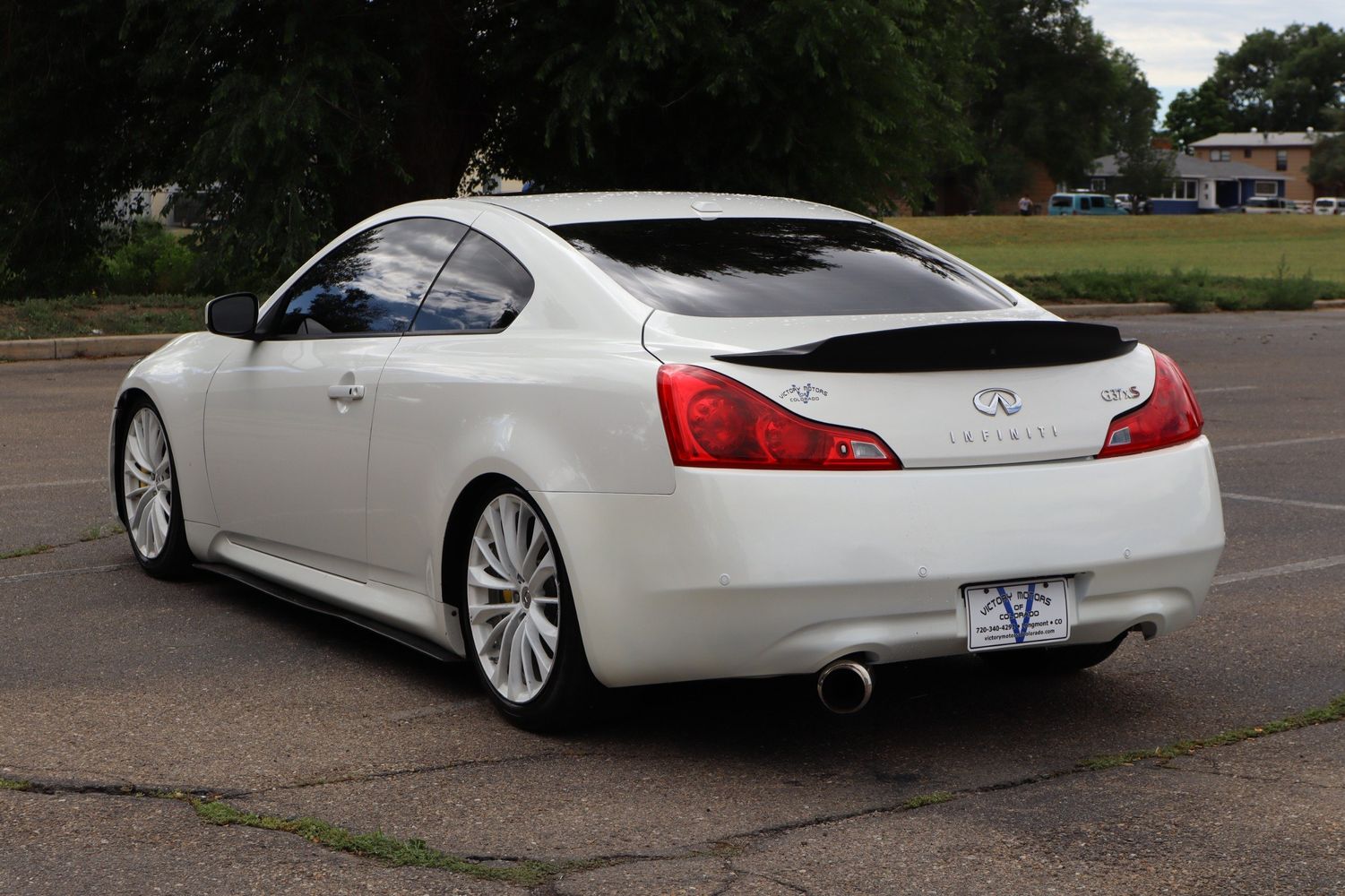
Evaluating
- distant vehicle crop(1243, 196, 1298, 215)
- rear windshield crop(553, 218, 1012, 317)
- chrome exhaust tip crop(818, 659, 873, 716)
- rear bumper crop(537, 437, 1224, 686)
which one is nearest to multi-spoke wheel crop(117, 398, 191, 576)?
rear windshield crop(553, 218, 1012, 317)

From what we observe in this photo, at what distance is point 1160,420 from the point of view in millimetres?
4539

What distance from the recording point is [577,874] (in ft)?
11.4

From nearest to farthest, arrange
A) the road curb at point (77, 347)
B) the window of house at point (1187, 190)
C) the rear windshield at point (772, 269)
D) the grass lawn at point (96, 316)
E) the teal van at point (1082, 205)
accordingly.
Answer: the rear windshield at point (772, 269) < the road curb at point (77, 347) < the grass lawn at point (96, 316) < the teal van at point (1082, 205) < the window of house at point (1187, 190)

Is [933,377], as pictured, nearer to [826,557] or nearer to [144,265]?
[826,557]

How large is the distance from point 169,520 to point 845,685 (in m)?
3.24

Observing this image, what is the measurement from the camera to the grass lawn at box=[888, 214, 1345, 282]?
42.7 metres

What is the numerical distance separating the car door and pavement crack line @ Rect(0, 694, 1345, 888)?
1.35 m

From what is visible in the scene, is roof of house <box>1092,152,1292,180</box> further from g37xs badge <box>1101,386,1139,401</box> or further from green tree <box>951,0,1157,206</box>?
g37xs badge <box>1101,386,1139,401</box>

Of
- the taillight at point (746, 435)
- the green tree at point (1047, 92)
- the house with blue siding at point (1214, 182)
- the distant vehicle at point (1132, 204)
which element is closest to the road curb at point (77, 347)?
the taillight at point (746, 435)

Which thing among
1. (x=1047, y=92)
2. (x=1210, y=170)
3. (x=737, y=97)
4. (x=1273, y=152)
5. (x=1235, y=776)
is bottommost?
(x=1235, y=776)

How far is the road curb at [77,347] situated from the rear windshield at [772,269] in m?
11.9

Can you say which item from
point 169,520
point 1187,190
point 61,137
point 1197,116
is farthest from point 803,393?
point 1197,116

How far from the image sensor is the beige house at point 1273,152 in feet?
513

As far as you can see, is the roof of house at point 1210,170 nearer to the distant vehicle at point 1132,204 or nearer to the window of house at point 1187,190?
the window of house at point 1187,190
